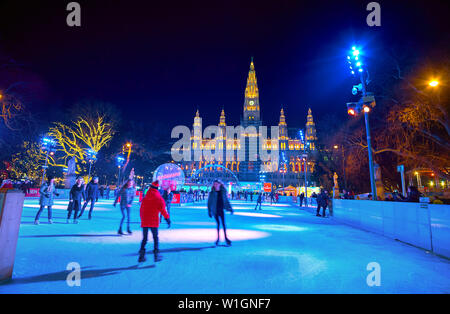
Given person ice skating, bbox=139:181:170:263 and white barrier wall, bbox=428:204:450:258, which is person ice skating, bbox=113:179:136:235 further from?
white barrier wall, bbox=428:204:450:258

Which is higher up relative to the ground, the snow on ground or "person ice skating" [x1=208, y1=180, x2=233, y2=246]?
"person ice skating" [x1=208, y1=180, x2=233, y2=246]

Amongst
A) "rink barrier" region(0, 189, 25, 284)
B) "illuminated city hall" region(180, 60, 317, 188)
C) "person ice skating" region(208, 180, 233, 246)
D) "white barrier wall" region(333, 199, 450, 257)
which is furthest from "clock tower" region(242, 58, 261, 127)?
"rink barrier" region(0, 189, 25, 284)

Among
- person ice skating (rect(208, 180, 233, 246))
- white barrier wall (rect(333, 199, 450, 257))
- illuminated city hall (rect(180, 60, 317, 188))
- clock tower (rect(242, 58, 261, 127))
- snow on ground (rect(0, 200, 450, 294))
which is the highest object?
clock tower (rect(242, 58, 261, 127))

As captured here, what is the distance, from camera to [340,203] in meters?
13.1

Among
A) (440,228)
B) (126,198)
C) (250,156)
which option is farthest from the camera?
(250,156)

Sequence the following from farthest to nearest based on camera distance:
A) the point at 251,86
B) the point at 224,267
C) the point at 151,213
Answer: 1. the point at 251,86
2. the point at 151,213
3. the point at 224,267

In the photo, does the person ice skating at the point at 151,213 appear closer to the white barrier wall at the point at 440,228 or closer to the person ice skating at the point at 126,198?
the person ice skating at the point at 126,198

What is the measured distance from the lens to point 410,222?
629 centimetres

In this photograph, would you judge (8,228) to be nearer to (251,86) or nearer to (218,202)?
(218,202)

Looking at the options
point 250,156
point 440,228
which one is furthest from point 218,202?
point 250,156

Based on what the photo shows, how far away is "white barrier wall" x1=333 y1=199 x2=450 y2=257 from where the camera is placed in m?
5.07
